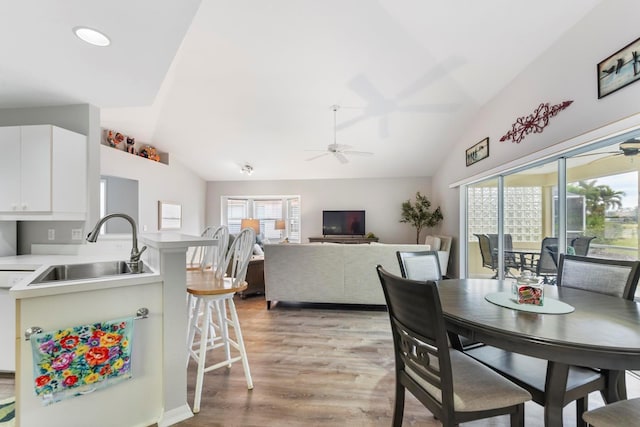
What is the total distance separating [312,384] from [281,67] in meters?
3.87

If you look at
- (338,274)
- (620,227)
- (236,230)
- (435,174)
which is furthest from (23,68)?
(435,174)

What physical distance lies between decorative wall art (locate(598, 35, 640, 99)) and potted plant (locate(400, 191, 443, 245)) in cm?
447

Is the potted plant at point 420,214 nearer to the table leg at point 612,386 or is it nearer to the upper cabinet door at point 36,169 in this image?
the table leg at point 612,386

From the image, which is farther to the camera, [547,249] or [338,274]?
[338,274]

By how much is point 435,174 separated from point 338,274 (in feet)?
15.3

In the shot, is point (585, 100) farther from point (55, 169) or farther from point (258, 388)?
point (55, 169)

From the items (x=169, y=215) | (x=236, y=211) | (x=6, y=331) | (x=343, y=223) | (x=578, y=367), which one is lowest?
(x=6, y=331)

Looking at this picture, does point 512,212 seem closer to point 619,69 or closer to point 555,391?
point 619,69

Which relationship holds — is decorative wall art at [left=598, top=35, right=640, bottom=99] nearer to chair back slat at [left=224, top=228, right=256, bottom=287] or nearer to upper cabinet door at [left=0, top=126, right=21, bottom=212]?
chair back slat at [left=224, top=228, right=256, bottom=287]

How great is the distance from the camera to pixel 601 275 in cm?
184

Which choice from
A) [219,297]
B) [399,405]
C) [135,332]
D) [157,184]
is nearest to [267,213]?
[157,184]

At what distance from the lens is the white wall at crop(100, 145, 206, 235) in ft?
16.6

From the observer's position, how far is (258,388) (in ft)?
6.70

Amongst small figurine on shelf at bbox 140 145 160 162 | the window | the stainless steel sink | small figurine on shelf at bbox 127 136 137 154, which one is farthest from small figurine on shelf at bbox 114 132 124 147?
the stainless steel sink
